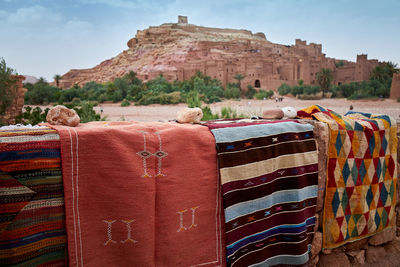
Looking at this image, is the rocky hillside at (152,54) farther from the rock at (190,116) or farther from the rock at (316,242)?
the rock at (316,242)

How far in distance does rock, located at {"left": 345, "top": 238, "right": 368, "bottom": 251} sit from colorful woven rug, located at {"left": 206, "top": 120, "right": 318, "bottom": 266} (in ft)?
1.31

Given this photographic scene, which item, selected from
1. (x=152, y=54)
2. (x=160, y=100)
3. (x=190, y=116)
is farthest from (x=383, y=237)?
(x=152, y=54)

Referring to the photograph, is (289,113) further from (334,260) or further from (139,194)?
(139,194)

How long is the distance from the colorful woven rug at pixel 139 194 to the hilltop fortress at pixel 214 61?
82.2 ft

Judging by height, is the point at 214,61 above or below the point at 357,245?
above

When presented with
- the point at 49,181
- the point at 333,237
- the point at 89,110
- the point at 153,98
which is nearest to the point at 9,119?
the point at 89,110

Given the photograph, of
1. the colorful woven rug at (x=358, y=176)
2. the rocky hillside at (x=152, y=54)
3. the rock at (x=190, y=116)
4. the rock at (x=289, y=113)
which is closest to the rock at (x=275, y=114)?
the rock at (x=289, y=113)

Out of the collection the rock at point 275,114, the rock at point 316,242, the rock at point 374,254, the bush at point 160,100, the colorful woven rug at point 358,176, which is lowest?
the rock at point 374,254

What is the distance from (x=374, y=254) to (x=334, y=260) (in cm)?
38

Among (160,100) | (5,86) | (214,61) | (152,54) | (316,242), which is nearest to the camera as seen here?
(316,242)

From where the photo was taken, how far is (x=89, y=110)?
4.52 metres

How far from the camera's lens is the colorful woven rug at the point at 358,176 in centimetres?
149

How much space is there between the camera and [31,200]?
83cm

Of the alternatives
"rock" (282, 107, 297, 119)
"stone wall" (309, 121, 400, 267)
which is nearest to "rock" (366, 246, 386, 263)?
"stone wall" (309, 121, 400, 267)
